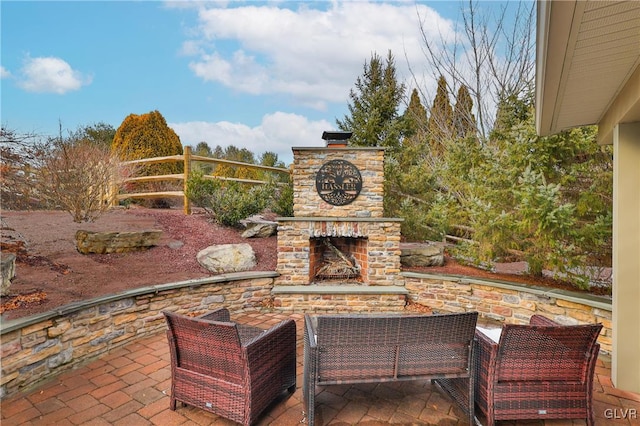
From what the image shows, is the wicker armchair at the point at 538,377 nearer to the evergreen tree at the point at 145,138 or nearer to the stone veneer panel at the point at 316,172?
the stone veneer panel at the point at 316,172

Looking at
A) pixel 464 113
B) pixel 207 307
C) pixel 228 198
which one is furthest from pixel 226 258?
pixel 464 113

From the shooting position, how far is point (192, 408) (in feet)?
7.63

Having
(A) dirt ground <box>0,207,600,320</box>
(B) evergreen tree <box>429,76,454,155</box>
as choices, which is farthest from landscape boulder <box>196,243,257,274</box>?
(B) evergreen tree <box>429,76,454,155</box>

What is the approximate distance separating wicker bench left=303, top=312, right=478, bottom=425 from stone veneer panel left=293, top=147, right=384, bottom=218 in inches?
117

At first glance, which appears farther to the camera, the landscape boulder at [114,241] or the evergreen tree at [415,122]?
the evergreen tree at [415,122]

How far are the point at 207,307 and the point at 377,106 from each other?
7.45 metres

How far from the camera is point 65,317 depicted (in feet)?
Answer: 9.09

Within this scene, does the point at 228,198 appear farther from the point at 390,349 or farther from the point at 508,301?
the point at 508,301

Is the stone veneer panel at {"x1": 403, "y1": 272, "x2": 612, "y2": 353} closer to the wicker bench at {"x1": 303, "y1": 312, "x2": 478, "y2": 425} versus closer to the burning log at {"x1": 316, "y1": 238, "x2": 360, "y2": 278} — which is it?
the burning log at {"x1": 316, "y1": 238, "x2": 360, "y2": 278}

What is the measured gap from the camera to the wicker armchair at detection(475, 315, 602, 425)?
195 centimetres

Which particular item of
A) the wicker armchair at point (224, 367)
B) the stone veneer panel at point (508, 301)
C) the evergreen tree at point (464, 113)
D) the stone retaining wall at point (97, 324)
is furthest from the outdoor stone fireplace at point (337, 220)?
the evergreen tree at point (464, 113)

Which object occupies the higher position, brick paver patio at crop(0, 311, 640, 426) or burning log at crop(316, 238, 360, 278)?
burning log at crop(316, 238, 360, 278)

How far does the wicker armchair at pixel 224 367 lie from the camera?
6.52 feet

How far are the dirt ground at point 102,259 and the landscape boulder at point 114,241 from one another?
0.31ft
